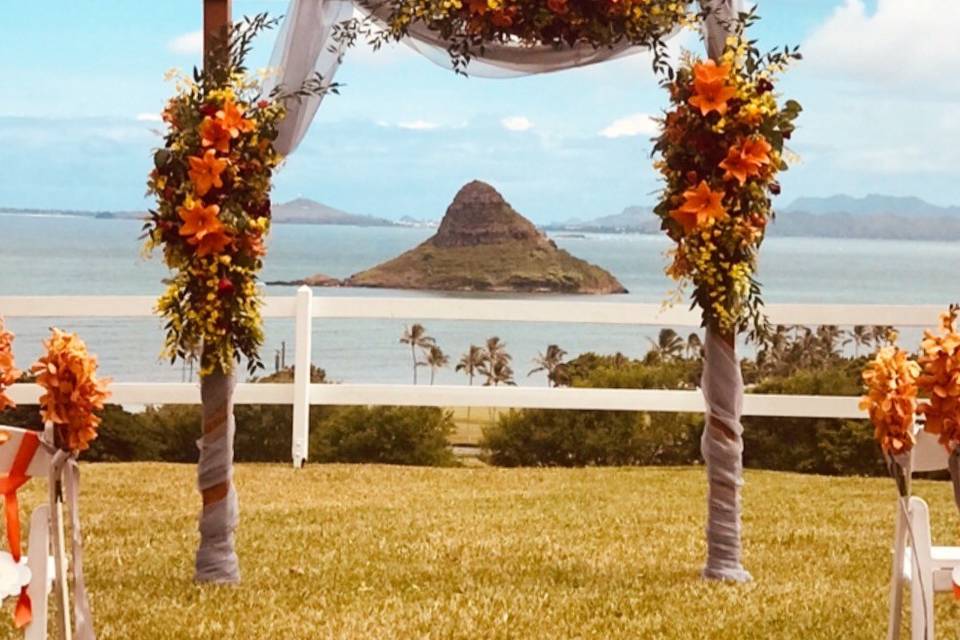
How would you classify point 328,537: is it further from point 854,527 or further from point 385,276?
point 385,276

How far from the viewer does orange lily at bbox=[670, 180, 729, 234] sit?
17.1ft

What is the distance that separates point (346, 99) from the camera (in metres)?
37.3

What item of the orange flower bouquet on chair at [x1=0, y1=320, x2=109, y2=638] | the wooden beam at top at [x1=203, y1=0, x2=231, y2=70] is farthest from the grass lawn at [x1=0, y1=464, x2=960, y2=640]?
the wooden beam at top at [x1=203, y1=0, x2=231, y2=70]

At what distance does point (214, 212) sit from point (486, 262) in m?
16.7

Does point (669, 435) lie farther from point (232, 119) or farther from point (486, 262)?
point (486, 262)

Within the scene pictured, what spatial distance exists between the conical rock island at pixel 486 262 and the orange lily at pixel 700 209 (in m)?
16.1

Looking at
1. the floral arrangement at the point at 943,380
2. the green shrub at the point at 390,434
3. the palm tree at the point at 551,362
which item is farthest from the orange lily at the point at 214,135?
the palm tree at the point at 551,362

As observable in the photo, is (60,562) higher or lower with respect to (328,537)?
higher

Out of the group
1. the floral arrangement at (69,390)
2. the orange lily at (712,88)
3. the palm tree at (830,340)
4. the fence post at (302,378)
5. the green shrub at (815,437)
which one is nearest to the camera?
the floral arrangement at (69,390)

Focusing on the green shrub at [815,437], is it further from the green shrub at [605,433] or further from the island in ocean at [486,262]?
the island in ocean at [486,262]

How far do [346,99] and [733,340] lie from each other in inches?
1288

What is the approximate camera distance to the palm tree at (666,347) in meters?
10.8

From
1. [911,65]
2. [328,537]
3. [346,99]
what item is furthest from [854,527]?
[346,99]

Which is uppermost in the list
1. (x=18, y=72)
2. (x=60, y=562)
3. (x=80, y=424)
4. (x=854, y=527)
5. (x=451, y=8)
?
(x=18, y=72)
